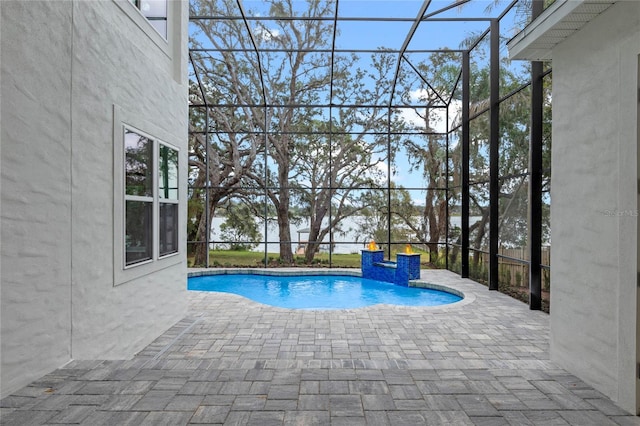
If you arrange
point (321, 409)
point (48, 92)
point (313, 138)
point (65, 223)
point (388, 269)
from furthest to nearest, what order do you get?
point (313, 138), point (388, 269), point (65, 223), point (48, 92), point (321, 409)

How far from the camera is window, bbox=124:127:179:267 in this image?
4070mm

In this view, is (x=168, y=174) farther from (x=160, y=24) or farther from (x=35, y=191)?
(x=35, y=191)

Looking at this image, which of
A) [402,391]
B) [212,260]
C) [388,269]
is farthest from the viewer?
[212,260]

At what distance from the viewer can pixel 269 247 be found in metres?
12.2

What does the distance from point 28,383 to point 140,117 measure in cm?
275

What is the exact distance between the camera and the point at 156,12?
4.98m

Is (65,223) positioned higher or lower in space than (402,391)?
higher

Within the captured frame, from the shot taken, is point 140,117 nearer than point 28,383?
No

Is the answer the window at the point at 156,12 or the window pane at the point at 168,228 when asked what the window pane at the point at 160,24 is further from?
the window pane at the point at 168,228

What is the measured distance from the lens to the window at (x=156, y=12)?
15.2ft

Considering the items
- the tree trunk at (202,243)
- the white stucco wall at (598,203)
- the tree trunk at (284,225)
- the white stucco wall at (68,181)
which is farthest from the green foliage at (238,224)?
the white stucco wall at (598,203)

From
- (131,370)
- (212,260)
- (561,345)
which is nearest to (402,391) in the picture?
(561,345)

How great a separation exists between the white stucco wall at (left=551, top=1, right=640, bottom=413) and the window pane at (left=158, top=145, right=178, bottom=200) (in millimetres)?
4237

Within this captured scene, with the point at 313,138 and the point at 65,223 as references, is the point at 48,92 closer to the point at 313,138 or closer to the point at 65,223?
the point at 65,223
